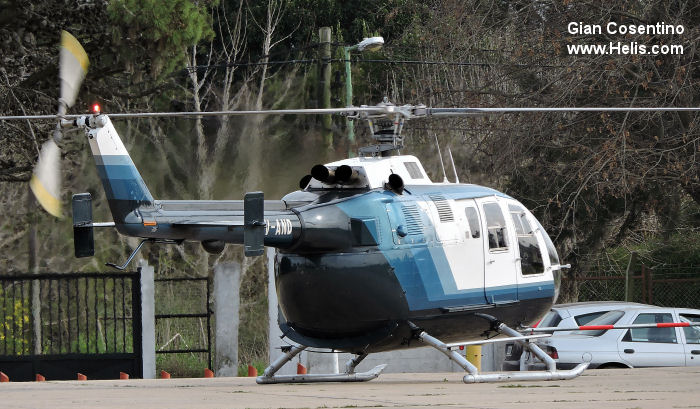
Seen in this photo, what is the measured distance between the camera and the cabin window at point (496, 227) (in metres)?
13.0

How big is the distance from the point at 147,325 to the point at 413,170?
6.39m

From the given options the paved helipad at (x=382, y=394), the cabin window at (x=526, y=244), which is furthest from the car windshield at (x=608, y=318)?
the cabin window at (x=526, y=244)

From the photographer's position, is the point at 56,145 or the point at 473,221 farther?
the point at 473,221

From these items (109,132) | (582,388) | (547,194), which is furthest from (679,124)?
(109,132)


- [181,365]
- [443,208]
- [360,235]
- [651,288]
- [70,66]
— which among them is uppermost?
[70,66]

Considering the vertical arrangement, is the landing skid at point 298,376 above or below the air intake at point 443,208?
below

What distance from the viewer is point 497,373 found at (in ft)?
40.0

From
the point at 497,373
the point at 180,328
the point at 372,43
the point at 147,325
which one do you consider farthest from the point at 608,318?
the point at 180,328

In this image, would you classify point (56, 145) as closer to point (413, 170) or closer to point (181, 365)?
point (413, 170)

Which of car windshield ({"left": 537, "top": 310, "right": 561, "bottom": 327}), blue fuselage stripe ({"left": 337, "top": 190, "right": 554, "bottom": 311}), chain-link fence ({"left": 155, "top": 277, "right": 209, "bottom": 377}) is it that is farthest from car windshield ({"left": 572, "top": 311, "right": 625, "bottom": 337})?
A: chain-link fence ({"left": 155, "top": 277, "right": 209, "bottom": 377})

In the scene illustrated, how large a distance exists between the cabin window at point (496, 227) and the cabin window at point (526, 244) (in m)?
0.25

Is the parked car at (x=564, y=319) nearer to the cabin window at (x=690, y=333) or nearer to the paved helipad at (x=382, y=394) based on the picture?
the cabin window at (x=690, y=333)

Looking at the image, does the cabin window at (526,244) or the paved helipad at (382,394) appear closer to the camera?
the paved helipad at (382,394)

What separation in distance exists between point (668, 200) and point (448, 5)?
6.21 m
